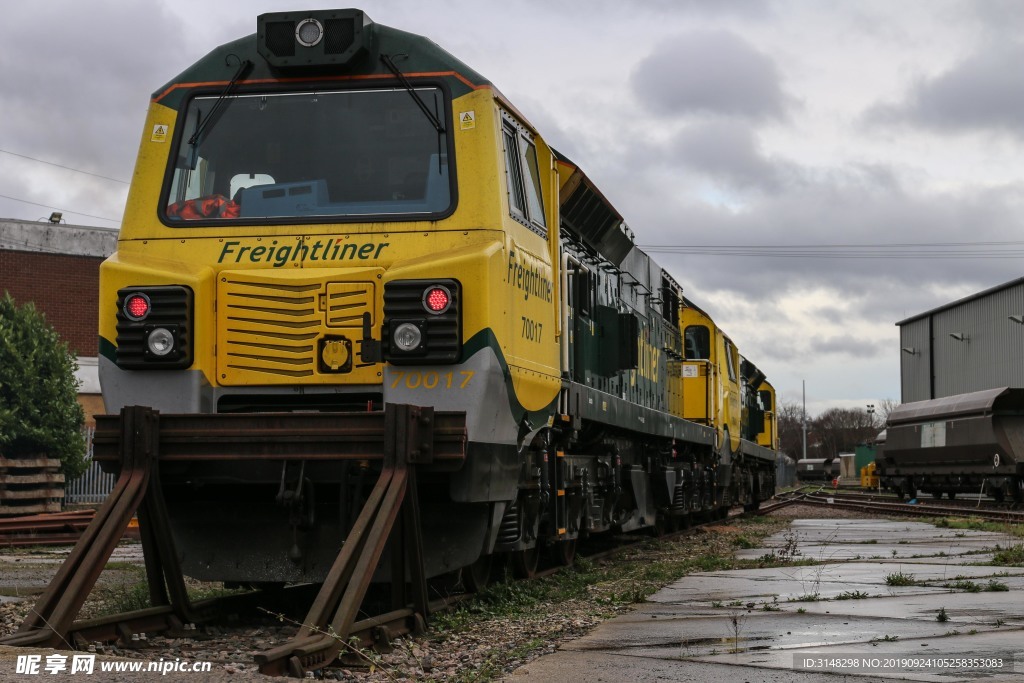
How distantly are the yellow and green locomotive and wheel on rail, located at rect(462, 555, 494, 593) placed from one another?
76 millimetres

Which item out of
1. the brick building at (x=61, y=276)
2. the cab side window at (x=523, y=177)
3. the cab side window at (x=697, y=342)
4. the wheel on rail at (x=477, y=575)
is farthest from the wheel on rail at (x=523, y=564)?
the brick building at (x=61, y=276)

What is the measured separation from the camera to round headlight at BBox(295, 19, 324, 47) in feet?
23.7

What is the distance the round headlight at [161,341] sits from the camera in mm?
6629

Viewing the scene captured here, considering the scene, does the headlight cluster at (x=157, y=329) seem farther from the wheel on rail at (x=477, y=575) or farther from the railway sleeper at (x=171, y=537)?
the wheel on rail at (x=477, y=575)

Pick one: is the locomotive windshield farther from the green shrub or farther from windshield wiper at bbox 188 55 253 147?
the green shrub

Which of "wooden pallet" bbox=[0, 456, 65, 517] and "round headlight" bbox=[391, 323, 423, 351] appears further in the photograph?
"wooden pallet" bbox=[0, 456, 65, 517]

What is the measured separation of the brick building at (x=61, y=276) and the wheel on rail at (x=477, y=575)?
96.0ft

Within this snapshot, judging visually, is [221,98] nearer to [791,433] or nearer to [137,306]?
[137,306]

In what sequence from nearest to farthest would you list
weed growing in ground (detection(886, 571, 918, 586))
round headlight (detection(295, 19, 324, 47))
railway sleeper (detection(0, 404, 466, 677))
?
railway sleeper (detection(0, 404, 466, 677))
round headlight (detection(295, 19, 324, 47))
weed growing in ground (detection(886, 571, 918, 586))

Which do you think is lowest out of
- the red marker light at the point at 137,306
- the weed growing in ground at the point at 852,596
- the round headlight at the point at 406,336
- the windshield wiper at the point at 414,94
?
the weed growing in ground at the point at 852,596

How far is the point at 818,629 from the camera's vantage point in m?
6.54

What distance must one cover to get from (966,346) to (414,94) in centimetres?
5130

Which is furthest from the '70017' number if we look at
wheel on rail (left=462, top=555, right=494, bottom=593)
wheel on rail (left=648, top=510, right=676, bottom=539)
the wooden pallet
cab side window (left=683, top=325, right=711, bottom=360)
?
the wooden pallet

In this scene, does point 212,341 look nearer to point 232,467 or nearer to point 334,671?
point 232,467
